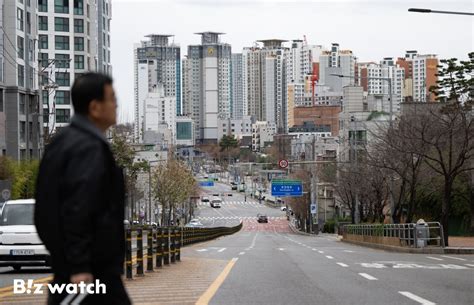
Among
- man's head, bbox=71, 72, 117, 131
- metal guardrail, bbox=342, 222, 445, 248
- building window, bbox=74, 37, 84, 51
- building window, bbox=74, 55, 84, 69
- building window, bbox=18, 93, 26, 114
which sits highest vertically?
building window, bbox=74, 37, 84, 51

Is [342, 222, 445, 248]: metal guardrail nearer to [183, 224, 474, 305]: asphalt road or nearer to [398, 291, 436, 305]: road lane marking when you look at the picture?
[183, 224, 474, 305]: asphalt road

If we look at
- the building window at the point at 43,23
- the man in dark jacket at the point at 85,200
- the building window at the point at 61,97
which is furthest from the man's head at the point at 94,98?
the building window at the point at 61,97

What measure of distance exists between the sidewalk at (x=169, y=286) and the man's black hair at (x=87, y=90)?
26.9 feet

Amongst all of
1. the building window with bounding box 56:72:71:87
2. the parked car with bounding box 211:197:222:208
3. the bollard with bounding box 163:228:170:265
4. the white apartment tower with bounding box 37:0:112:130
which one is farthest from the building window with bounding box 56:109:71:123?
the bollard with bounding box 163:228:170:265

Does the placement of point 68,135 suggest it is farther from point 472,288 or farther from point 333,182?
point 333,182

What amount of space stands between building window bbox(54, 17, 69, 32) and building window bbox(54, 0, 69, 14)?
768 millimetres

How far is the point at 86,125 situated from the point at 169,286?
36.7ft

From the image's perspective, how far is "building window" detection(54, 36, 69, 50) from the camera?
99.8 m

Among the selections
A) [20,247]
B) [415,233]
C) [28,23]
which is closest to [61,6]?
[28,23]

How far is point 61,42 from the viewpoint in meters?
100

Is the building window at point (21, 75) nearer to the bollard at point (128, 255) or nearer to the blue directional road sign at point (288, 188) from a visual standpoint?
the blue directional road sign at point (288, 188)

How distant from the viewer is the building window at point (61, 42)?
9981 cm

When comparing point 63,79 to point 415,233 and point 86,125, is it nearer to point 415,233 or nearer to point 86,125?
point 415,233

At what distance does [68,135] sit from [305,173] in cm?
10660
